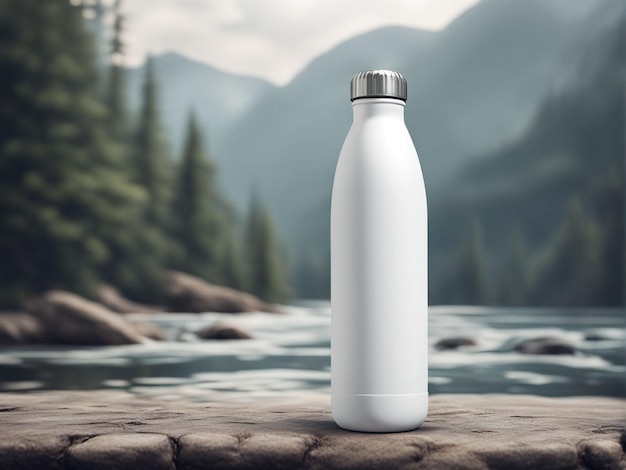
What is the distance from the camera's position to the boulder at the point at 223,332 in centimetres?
409

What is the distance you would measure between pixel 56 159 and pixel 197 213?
1142 mm

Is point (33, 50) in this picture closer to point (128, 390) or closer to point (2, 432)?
point (128, 390)

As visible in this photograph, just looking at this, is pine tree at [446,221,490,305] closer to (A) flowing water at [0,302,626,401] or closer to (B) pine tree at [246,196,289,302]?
(A) flowing water at [0,302,626,401]

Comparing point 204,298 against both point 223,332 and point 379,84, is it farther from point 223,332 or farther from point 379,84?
point 379,84

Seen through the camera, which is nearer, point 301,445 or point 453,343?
point 301,445

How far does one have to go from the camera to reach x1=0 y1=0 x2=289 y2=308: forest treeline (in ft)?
15.8

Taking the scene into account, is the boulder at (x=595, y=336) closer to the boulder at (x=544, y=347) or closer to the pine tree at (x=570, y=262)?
the boulder at (x=544, y=347)

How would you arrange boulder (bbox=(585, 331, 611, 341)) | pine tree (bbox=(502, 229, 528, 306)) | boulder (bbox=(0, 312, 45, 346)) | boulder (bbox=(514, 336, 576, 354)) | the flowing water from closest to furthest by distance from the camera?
the flowing water, boulder (bbox=(514, 336, 576, 354)), boulder (bbox=(585, 331, 611, 341)), boulder (bbox=(0, 312, 45, 346)), pine tree (bbox=(502, 229, 528, 306))

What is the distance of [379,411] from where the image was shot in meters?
1.38

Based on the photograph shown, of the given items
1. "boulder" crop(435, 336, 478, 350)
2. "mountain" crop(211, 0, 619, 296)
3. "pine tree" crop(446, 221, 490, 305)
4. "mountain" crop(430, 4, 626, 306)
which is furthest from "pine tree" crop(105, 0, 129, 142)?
"boulder" crop(435, 336, 478, 350)

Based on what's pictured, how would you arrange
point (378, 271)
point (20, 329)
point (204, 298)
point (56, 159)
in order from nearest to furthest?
point (378, 271) → point (20, 329) → point (204, 298) → point (56, 159)

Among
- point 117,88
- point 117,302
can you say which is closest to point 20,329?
point 117,302

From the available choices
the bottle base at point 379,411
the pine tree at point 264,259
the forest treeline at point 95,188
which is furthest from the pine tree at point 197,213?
the bottle base at point 379,411

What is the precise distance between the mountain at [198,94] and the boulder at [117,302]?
3.01 feet
